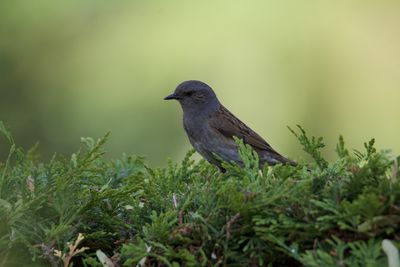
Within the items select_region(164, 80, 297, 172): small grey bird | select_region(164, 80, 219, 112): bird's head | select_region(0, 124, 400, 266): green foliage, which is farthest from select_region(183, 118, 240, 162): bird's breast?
select_region(0, 124, 400, 266): green foliage

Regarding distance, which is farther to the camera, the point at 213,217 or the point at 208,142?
the point at 208,142

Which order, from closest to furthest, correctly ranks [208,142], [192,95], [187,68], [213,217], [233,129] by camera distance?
[213,217] → [208,142] → [233,129] → [192,95] → [187,68]

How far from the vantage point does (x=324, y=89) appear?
26.1 feet

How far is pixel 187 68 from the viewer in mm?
7492

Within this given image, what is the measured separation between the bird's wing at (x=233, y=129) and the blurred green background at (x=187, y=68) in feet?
3.78

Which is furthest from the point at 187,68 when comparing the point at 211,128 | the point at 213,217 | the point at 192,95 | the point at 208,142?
the point at 213,217

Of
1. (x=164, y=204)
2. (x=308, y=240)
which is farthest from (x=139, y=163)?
(x=308, y=240)

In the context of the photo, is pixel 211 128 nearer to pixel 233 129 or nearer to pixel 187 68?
pixel 233 129

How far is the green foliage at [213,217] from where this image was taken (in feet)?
7.86

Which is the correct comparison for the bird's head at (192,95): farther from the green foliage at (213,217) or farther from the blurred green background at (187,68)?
the green foliage at (213,217)

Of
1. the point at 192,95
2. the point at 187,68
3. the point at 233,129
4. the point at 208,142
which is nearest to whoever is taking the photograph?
the point at 208,142

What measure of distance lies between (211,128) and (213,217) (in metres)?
3.59

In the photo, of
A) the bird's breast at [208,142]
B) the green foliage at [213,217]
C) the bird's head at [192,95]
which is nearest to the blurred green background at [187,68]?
the bird's head at [192,95]

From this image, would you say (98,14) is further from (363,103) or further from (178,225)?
(178,225)
